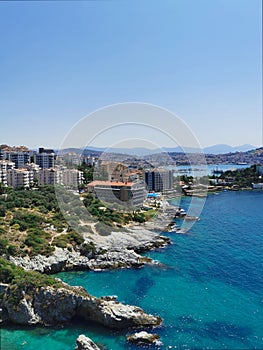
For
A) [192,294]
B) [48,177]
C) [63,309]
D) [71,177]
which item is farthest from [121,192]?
[48,177]

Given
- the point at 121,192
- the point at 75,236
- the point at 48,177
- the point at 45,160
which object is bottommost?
the point at 75,236

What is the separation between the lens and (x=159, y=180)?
92.7ft

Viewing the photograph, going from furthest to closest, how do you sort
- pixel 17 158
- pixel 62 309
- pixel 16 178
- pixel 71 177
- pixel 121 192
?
pixel 17 158
pixel 71 177
pixel 16 178
pixel 121 192
pixel 62 309

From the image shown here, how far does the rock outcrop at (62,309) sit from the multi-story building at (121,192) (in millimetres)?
10033

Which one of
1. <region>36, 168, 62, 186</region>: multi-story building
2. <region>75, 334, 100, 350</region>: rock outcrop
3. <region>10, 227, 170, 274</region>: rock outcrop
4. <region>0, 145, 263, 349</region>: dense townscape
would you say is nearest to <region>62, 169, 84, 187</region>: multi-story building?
<region>0, 145, 263, 349</region>: dense townscape

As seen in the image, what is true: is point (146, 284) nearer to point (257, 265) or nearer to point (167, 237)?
point (257, 265)

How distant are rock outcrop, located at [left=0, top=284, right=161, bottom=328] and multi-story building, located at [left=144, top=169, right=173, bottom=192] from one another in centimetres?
1852

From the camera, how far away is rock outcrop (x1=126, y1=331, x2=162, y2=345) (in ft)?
22.1

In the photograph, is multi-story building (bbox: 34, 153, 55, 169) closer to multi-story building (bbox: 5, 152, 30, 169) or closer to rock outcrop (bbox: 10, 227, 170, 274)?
multi-story building (bbox: 5, 152, 30, 169)

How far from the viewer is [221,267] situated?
437 inches

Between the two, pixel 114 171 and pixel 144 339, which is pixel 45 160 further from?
pixel 144 339

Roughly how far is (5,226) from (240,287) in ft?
30.3

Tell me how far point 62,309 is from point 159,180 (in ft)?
69.8

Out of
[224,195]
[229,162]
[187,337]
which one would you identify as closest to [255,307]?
[187,337]
